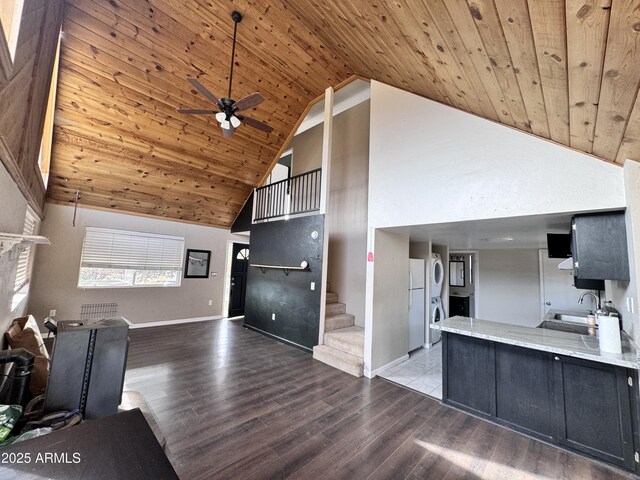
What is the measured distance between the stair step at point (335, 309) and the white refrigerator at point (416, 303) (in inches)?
59.1

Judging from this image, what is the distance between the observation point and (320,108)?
632 cm

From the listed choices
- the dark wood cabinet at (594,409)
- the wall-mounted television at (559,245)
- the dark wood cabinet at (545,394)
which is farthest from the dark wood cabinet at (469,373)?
the wall-mounted television at (559,245)

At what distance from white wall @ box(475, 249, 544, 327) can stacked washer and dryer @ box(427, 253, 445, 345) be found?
1.78 m

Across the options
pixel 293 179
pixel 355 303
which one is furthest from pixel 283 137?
pixel 355 303

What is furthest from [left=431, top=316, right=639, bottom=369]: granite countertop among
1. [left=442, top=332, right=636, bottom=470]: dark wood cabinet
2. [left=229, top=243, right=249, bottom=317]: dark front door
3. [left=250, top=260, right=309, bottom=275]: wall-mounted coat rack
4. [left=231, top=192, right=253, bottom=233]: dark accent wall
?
[left=229, top=243, right=249, bottom=317]: dark front door

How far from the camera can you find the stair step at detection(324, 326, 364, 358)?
4112mm

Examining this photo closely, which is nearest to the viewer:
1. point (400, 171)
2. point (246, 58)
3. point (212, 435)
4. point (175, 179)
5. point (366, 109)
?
point (212, 435)

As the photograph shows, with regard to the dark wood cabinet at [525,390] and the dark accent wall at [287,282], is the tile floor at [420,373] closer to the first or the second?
the dark wood cabinet at [525,390]

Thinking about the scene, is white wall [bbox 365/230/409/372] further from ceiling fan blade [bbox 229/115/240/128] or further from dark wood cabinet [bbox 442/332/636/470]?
ceiling fan blade [bbox 229/115/240/128]

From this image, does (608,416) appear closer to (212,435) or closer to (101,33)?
(212,435)

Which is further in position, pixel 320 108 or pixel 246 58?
pixel 320 108

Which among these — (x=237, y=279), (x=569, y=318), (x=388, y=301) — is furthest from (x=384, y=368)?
(x=237, y=279)

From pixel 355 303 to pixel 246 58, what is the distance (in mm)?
4868

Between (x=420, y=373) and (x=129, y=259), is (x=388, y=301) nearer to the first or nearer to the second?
(x=420, y=373)
